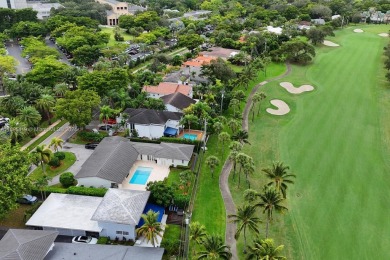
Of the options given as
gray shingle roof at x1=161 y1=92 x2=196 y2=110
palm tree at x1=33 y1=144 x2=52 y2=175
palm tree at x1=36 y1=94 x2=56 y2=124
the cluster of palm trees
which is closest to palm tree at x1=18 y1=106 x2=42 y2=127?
palm tree at x1=36 y1=94 x2=56 y2=124

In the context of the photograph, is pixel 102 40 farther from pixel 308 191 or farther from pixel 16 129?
pixel 308 191

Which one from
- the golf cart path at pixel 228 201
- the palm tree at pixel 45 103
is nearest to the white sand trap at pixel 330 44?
the golf cart path at pixel 228 201

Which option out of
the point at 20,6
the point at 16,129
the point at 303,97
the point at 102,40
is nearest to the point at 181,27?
the point at 102,40

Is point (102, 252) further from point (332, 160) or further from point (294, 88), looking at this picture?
point (294, 88)

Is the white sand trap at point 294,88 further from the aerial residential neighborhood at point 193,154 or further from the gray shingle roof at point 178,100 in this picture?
the gray shingle roof at point 178,100

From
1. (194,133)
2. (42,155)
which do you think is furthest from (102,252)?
(194,133)
